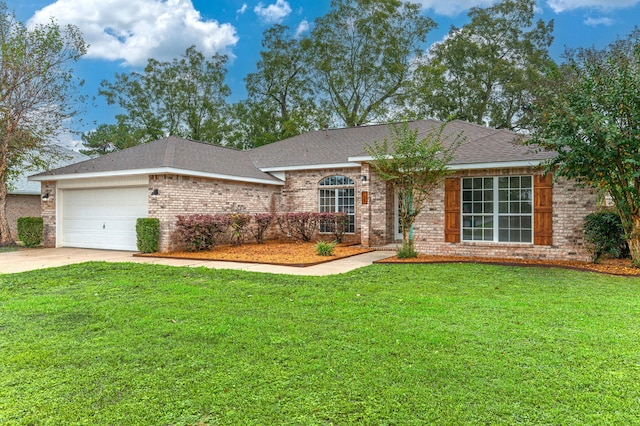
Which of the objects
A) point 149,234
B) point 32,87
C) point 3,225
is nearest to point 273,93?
point 32,87

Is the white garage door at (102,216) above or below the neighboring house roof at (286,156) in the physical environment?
below

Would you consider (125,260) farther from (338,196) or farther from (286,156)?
(286,156)

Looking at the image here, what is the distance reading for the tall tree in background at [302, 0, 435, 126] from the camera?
1075 inches

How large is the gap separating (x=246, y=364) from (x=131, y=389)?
922 mm

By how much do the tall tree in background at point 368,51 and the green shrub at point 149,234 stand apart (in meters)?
17.9

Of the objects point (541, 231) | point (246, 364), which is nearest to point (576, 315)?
point (246, 364)

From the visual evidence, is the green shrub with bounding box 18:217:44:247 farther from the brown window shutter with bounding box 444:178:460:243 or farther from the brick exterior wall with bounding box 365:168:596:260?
the brown window shutter with bounding box 444:178:460:243

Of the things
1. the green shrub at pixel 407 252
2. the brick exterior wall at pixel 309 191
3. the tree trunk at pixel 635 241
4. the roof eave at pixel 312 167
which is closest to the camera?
the tree trunk at pixel 635 241

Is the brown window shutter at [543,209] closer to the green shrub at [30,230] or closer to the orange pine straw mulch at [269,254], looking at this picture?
the orange pine straw mulch at [269,254]

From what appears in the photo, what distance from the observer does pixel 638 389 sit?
3.12 meters

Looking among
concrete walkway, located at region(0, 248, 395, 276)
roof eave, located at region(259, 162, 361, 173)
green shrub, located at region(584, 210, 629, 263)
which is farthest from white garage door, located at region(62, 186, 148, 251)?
green shrub, located at region(584, 210, 629, 263)

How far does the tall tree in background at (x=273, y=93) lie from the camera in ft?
100

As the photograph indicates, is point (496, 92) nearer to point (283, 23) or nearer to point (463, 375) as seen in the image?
point (283, 23)

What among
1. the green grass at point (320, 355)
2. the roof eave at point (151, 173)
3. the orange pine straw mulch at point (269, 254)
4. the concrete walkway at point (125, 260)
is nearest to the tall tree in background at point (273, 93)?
the roof eave at point (151, 173)
